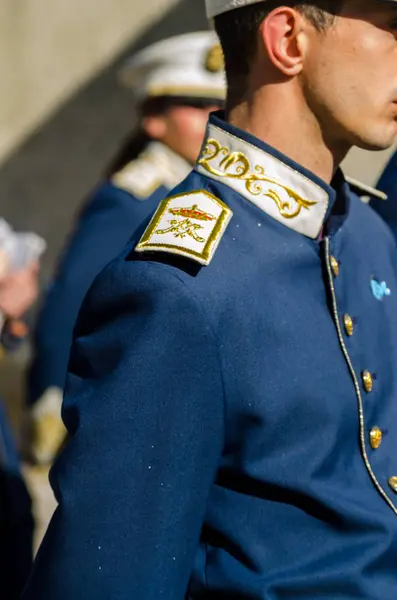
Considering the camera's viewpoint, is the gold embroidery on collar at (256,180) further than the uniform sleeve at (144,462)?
Yes

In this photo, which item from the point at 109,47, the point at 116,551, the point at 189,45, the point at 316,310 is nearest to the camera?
the point at 116,551

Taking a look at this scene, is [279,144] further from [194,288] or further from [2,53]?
[2,53]

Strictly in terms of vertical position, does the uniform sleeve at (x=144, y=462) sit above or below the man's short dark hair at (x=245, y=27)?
below

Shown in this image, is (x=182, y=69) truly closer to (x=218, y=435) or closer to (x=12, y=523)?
(x=12, y=523)

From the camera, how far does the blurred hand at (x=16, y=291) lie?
3119mm

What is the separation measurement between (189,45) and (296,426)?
2.40 metres

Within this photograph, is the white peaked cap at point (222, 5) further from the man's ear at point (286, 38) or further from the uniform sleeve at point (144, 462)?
the uniform sleeve at point (144, 462)

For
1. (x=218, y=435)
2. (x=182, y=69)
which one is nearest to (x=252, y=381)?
(x=218, y=435)

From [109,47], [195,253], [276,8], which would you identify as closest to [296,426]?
[195,253]

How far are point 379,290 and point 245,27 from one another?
1.56ft

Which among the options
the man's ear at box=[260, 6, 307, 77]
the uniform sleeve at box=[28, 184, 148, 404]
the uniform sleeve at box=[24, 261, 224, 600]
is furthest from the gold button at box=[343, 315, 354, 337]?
the uniform sleeve at box=[28, 184, 148, 404]

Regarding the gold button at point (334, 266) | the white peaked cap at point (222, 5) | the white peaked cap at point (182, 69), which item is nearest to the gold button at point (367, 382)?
the gold button at point (334, 266)

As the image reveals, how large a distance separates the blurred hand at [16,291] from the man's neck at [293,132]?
1.46 m

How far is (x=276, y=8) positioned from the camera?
173 centimetres
